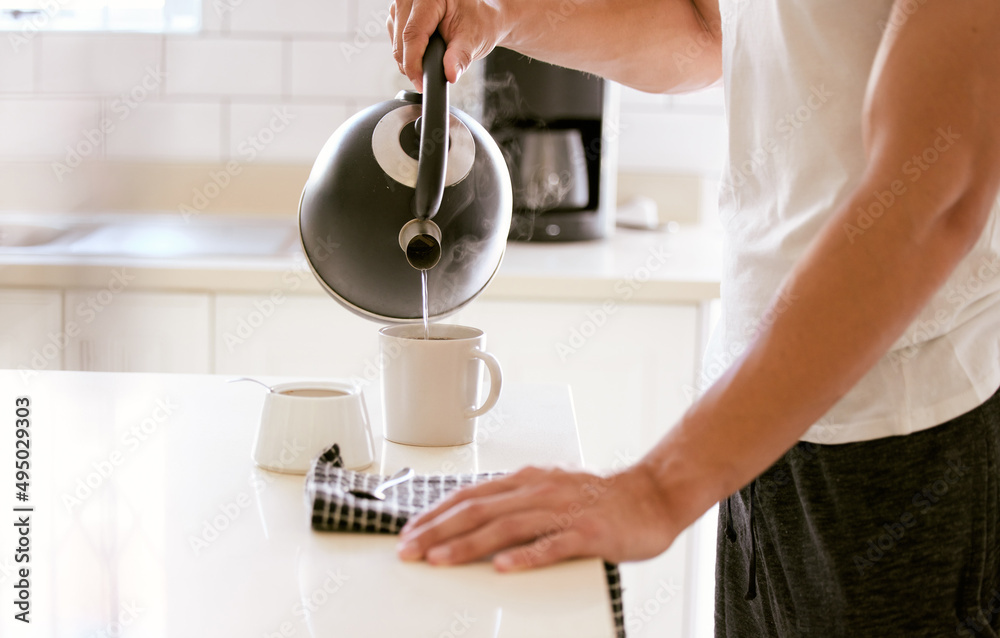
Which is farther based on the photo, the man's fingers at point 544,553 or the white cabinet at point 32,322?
the white cabinet at point 32,322

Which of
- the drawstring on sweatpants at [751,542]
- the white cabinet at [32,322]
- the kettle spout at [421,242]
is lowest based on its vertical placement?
the drawstring on sweatpants at [751,542]

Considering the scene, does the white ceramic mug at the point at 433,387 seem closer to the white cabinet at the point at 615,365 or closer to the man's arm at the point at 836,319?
the man's arm at the point at 836,319

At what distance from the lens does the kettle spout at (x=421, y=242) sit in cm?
72

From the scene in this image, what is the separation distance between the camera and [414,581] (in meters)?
0.55

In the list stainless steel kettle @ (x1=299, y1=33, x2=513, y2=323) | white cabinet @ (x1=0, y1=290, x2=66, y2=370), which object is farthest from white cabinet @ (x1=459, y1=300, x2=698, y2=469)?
stainless steel kettle @ (x1=299, y1=33, x2=513, y2=323)

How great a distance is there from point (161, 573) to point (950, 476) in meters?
0.53

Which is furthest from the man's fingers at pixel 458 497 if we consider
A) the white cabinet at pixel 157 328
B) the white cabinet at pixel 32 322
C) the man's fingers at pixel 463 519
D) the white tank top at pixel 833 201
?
the white cabinet at pixel 32 322

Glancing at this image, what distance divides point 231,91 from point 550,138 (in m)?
0.75

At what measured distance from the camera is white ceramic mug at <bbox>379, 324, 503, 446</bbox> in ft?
2.64

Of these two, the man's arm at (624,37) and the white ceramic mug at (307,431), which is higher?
the man's arm at (624,37)

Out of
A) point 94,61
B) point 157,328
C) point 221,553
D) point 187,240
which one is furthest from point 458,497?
point 94,61

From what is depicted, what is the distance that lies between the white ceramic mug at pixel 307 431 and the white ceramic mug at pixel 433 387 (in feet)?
0.24

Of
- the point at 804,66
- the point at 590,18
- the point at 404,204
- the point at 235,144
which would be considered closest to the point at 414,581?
the point at 404,204

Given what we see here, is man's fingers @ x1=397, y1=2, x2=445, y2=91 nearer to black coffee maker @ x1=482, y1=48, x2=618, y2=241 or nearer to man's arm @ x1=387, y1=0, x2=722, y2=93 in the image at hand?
man's arm @ x1=387, y1=0, x2=722, y2=93
